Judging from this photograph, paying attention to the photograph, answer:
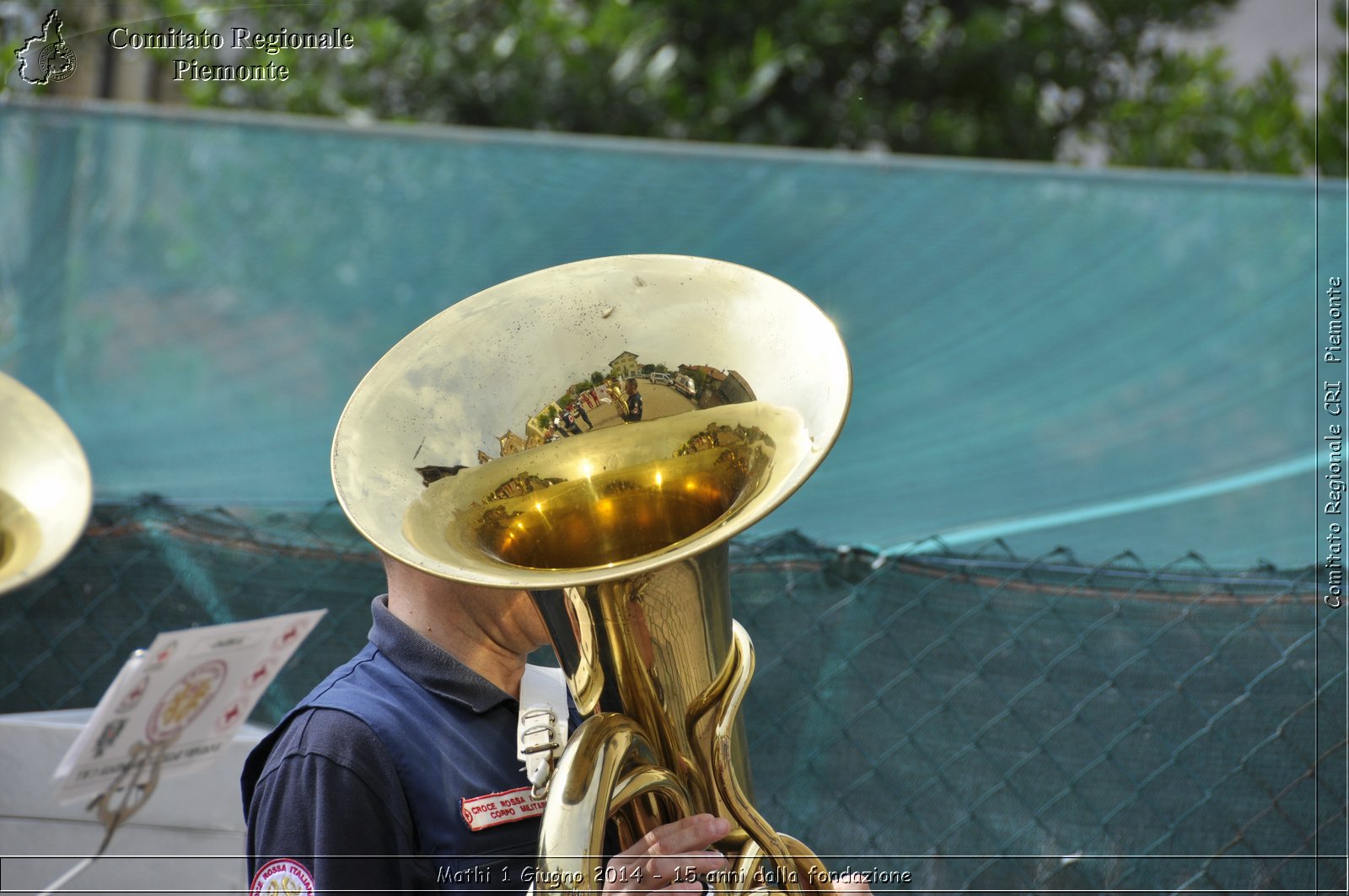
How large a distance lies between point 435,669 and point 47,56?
8.96 ft

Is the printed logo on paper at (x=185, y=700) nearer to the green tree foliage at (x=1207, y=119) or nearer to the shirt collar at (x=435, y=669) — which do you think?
the shirt collar at (x=435, y=669)

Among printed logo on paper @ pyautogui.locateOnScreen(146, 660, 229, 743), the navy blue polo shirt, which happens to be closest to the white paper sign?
printed logo on paper @ pyautogui.locateOnScreen(146, 660, 229, 743)

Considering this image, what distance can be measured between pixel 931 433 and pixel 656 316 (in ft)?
8.98

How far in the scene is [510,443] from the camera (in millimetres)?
1472

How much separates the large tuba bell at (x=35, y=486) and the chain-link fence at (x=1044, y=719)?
31.2 inches

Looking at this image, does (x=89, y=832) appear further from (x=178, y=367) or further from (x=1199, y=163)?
(x=1199, y=163)

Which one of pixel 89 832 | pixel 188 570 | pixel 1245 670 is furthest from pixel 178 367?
pixel 1245 670

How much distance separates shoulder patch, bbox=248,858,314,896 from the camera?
1.39 metres

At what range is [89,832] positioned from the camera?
8.14ft

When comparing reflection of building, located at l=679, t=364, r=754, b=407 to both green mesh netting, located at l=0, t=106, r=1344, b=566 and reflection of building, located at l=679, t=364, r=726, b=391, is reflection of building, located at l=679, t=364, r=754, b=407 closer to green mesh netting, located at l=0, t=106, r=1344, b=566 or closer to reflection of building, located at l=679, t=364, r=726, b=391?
reflection of building, located at l=679, t=364, r=726, b=391

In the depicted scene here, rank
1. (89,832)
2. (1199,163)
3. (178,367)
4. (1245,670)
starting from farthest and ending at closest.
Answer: (1199,163) → (178,367) → (89,832) → (1245,670)

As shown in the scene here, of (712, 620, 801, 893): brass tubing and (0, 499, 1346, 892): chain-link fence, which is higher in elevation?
(712, 620, 801, 893): brass tubing

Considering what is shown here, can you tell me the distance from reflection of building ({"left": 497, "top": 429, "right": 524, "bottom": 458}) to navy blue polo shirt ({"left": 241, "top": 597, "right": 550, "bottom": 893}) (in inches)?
12.6

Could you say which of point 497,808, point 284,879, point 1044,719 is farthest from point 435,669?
point 1044,719
